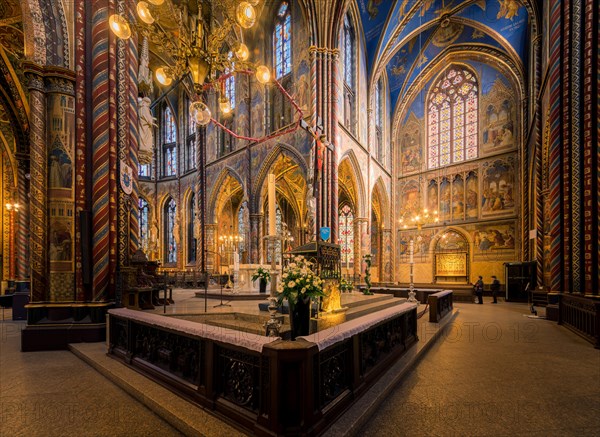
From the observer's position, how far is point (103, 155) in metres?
6.66

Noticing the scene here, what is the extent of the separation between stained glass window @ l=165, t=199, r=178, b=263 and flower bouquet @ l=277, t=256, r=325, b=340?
943 inches

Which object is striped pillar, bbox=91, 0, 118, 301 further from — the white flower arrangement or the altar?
the white flower arrangement

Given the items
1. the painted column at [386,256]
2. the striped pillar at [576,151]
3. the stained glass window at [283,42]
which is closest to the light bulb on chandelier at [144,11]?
the striped pillar at [576,151]

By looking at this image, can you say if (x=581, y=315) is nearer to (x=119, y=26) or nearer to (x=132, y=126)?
(x=119, y=26)

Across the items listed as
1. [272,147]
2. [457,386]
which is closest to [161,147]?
[272,147]

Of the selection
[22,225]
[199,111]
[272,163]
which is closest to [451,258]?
[272,163]

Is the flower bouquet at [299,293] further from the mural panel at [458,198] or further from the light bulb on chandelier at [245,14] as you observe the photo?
the mural panel at [458,198]

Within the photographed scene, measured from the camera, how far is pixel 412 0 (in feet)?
55.6

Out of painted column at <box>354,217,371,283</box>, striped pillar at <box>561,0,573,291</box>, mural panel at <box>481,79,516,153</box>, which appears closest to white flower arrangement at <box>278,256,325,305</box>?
striped pillar at <box>561,0,573,291</box>

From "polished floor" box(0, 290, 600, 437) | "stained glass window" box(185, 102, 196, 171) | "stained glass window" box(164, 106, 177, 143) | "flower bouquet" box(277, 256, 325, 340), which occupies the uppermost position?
"stained glass window" box(164, 106, 177, 143)

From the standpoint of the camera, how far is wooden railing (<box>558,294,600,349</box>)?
6051 millimetres

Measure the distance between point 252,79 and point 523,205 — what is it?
16047 millimetres

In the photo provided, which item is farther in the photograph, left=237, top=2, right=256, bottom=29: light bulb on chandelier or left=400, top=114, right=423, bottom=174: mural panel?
left=400, top=114, right=423, bottom=174: mural panel

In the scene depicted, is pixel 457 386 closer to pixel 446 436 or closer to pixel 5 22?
pixel 446 436
